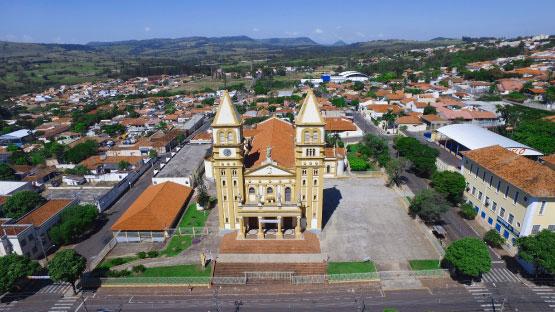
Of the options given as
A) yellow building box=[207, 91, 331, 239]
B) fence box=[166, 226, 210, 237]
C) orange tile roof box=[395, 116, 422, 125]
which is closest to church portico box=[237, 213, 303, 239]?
yellow building box=[207, 91, 331, 239]

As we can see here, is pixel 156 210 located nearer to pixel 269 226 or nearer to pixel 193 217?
pixel 193 217

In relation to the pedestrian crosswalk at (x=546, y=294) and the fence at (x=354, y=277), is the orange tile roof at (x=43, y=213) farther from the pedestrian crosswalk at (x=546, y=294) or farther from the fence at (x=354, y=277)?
the pedestrian crosswalk at (x=546, y=294)

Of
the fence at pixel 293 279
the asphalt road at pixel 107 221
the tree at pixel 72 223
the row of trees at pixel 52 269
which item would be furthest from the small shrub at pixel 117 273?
the tree at pixel 72 223

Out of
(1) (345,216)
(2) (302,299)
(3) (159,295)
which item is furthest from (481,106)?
(3) (159,295)

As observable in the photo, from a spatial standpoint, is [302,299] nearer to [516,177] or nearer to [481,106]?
[516,177]

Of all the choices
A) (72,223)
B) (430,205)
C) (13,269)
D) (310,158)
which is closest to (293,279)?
(310,158)
